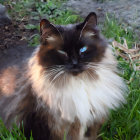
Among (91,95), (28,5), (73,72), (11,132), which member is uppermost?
(28,5)

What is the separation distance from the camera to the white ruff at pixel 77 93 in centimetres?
185

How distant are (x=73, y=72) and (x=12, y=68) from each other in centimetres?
91

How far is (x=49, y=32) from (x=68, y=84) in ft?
1.57

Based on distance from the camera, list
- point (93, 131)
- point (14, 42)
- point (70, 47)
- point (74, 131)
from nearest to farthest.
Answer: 1. point (70, 47)
2. point (74, 131)
3. point (93, 131)
4. point (14, 42)

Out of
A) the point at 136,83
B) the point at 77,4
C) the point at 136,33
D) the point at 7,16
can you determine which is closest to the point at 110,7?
the point at 77,4

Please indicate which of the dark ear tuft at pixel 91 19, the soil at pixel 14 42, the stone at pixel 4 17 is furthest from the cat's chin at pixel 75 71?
the stone at pixel 4 17

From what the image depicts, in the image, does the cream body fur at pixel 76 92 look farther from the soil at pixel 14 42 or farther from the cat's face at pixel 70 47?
the soil at pixel 14 42

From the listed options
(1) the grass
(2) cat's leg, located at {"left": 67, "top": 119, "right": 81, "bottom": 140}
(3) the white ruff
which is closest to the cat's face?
(3) the white ruff

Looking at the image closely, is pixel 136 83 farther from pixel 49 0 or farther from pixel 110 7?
pixel 49 0

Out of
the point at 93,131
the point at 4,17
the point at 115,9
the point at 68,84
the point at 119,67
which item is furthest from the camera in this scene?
the point at 115,9

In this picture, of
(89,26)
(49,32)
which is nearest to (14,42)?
(49,32)

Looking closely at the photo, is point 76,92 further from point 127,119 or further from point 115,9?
point 115,9

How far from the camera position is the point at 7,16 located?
13.4 ft

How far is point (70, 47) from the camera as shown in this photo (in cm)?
173
